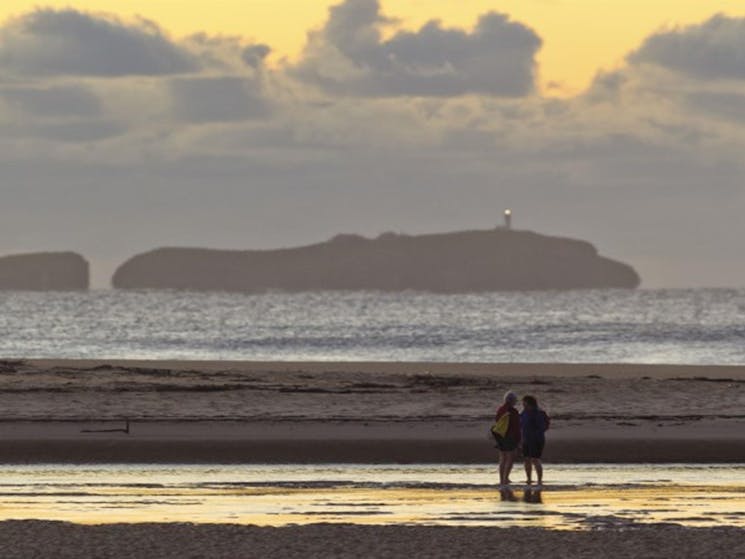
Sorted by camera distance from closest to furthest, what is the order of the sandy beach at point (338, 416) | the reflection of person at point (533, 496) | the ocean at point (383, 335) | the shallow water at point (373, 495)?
the shallow water at point (373, 495), the reflection of person at point (533, 496), the sandy beach at point (338, 416), the ocean at point (383, 335)

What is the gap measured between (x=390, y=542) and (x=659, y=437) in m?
14.4

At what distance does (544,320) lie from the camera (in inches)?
5271

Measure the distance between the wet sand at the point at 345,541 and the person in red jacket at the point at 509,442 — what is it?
16.7 feet

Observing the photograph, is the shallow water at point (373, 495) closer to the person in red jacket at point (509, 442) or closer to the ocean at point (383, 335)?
the person in red jacket at point (509, 442)

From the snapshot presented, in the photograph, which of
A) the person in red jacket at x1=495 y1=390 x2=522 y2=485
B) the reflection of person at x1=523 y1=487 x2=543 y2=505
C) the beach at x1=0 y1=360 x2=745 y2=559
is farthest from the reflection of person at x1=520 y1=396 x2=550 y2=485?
the beach at x1=0 y1=360 x2=745 y2=559

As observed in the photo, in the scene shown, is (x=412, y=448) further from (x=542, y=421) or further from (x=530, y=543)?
(x=530, y=543)

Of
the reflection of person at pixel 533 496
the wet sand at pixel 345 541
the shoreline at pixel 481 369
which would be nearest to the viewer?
the wet sand at pixel 345 541

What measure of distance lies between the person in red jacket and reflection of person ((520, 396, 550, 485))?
4.7 inches

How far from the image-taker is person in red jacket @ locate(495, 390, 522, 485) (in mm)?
24438

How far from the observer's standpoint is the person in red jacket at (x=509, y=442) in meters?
24.4

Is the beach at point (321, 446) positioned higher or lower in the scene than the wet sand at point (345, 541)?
higher

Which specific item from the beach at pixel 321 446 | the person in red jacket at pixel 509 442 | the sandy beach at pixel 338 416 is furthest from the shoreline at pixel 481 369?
the person in red jacket at pixel 509 442

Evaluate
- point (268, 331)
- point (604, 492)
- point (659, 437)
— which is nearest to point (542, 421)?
point (604, 492)

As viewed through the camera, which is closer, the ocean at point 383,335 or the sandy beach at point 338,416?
the sandy beach at point 338,416
